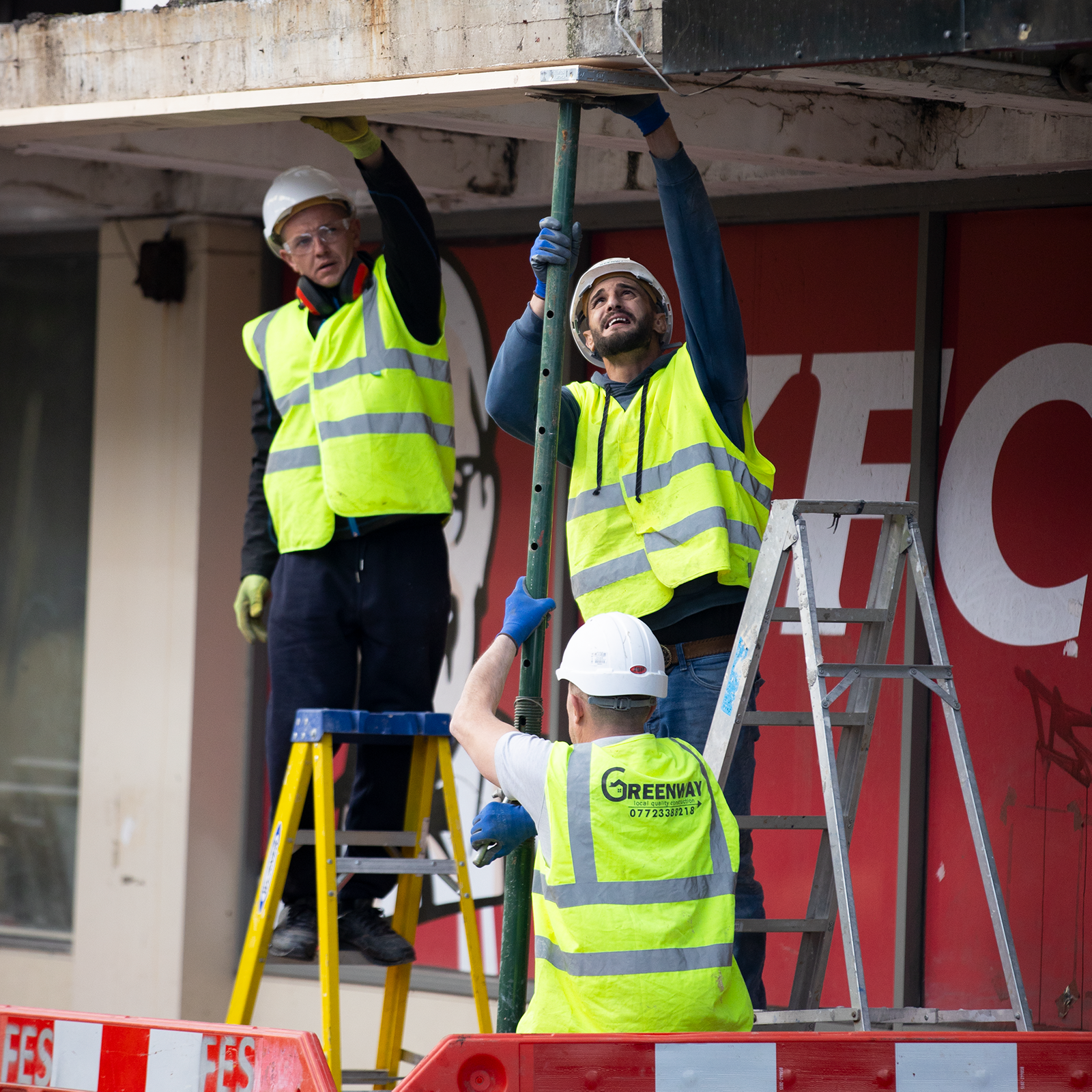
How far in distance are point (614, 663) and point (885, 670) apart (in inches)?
33.7

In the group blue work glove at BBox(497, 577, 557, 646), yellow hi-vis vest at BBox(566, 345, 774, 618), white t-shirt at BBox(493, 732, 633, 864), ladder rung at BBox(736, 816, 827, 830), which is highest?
yellow hi-vis vest at BBox(566, 345, 774, 618)

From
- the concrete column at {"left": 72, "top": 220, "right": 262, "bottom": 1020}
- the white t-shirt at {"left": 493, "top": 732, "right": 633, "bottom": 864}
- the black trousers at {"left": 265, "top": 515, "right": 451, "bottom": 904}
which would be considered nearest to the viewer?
the white t-shirt at {"left": 493, "top": 732, "right": 633, "bottom": 864}

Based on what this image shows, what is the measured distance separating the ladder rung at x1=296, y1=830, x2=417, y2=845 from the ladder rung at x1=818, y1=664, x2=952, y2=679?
1417 mm

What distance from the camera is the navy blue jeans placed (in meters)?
4.34

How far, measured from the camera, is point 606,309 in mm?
4445

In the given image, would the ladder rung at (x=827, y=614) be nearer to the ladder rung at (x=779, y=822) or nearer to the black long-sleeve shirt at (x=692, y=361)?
the black long-sleeve shirt at (x=692, y=361)

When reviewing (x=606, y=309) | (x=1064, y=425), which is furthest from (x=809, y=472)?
(x=606, y=309)

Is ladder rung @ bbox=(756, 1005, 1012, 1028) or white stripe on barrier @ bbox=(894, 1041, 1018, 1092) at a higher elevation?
white stripe on barrier @ bbox=(894, 1041, 1018, 1092)

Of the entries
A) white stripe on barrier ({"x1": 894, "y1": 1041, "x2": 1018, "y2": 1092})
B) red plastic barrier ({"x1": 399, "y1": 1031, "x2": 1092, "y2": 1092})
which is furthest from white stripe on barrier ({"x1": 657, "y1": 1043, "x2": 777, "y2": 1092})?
white stripe on barrier ({"x1": 894, "y1": 1041, "x2": 1018, "y2": 1092})

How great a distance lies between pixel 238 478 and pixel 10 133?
1.92m

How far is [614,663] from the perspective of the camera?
3549mm

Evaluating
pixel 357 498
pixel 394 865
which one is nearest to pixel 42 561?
pixel 357 498

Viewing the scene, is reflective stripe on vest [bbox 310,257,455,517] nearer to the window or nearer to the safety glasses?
the safety glasses

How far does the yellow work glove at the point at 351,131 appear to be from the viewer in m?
4.65
